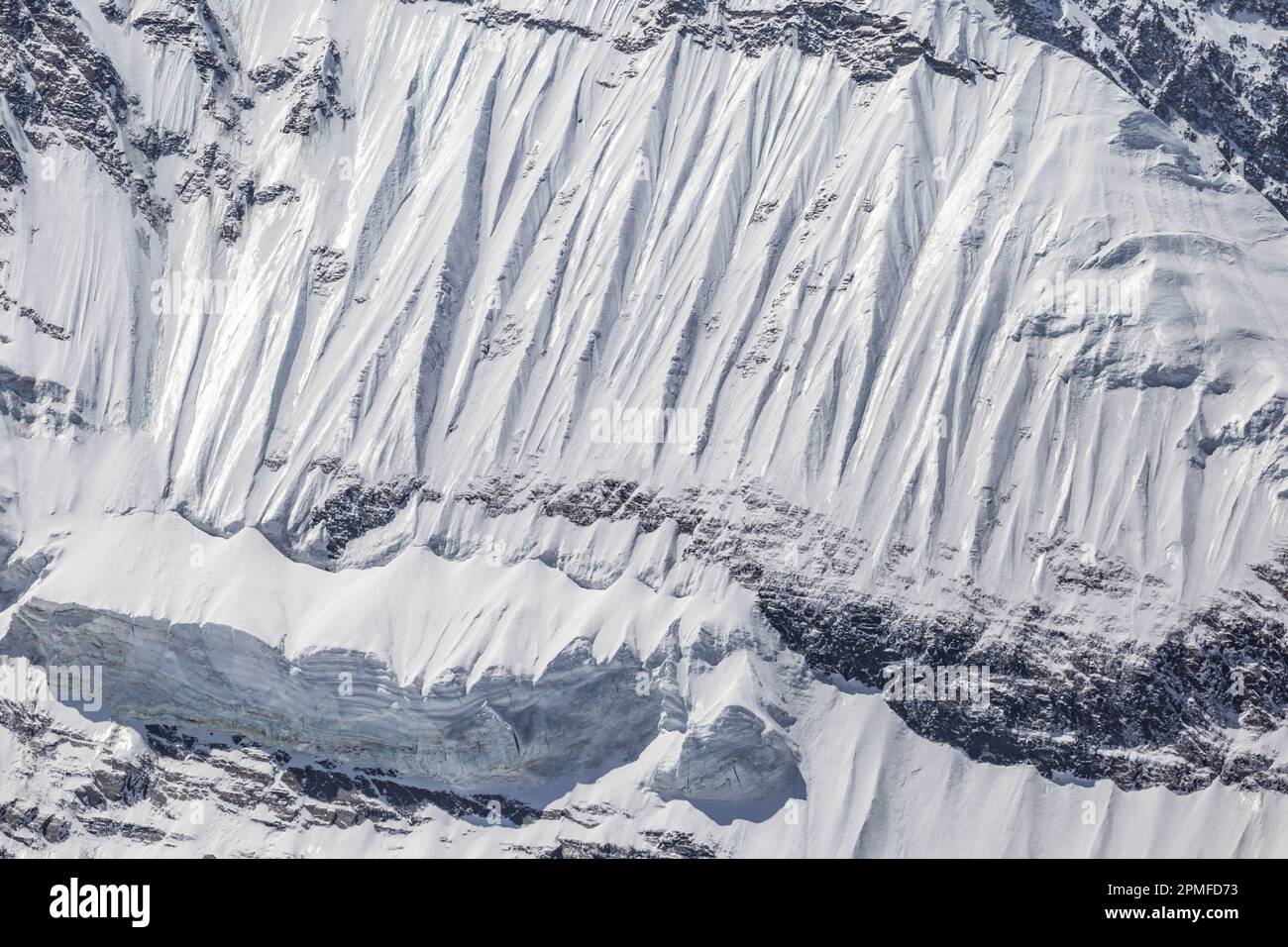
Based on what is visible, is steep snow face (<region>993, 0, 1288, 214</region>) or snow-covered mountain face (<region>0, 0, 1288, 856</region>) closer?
snow-covered mountain face (<region>0, 0, 1288, 856</region>)

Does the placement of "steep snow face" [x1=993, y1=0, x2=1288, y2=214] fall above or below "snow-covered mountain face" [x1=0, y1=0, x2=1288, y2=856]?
above

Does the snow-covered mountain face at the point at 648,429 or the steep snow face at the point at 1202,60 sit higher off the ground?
the steep snow face at the point at 1202,60

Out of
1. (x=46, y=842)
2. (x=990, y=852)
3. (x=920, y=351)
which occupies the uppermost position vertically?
(x=920, y=351)

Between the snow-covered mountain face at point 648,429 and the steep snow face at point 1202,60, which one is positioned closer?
the snow-covered mountain face at point 648,429

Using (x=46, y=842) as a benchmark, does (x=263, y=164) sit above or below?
above

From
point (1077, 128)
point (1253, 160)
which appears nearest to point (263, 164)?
point (1077, 128)

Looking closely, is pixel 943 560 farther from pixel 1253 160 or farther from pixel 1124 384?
pixel 1253 160

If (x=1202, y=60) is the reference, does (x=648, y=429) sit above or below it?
below

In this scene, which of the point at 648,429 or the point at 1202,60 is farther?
the point at 1202,60
